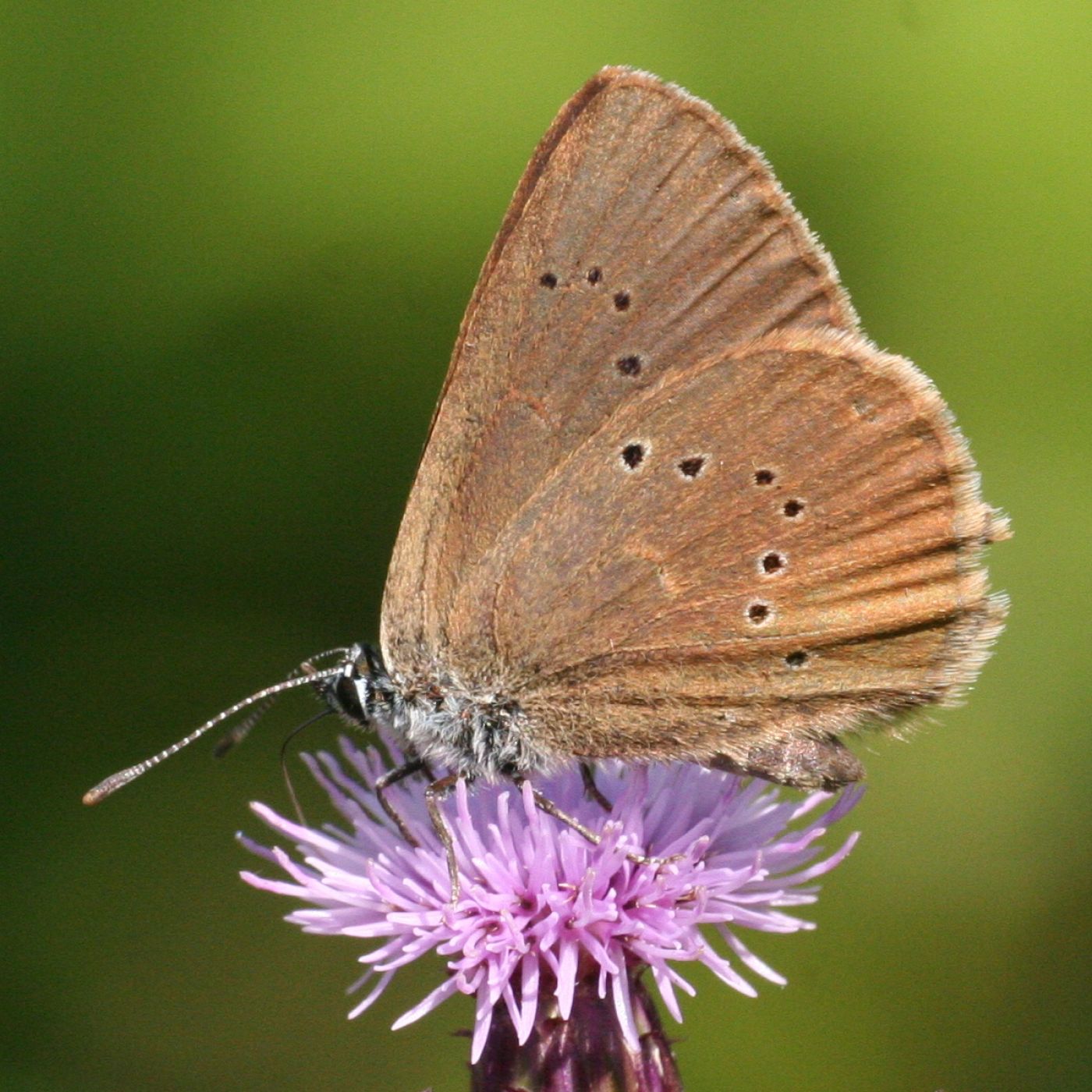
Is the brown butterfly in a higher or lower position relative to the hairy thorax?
higher

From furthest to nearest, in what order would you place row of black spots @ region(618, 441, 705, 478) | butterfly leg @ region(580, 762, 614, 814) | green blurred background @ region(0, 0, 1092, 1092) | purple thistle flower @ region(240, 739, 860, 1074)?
green blurred background @ region(0, 0, 1092, 1092) < butterfly leg @ region(580, 762, 614, 814) < row of black spots @ region(618, 441, 705, 478) < purple thistle flower @ region(240, 739, 860, 1074)

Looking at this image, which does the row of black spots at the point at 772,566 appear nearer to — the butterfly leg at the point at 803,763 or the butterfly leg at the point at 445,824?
the butterfly leg at the point at 803,763

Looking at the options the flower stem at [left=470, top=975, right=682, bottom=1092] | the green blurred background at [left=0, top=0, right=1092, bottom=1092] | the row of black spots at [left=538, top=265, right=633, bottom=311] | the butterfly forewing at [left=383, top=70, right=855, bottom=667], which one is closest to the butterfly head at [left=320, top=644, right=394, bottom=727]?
the butterfly forewing at [left=383, top=70, right=855, bottom=667]

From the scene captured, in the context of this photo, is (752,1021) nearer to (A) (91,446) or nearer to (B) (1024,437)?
(B) (1024,437)

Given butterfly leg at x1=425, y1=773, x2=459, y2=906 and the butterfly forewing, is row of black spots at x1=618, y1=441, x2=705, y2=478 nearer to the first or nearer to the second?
the butterfly forewing

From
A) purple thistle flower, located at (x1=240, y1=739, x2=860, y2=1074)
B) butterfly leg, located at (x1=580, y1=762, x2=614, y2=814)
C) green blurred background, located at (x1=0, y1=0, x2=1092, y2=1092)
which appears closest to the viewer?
purple thistle flower, located at (x1=240, y1=739, x2=860, y2=1074)

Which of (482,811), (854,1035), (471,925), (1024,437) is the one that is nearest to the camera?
(471,925)

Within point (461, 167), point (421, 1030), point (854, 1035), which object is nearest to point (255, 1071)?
point (421, 1030)
